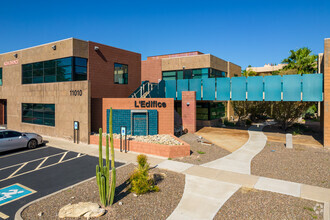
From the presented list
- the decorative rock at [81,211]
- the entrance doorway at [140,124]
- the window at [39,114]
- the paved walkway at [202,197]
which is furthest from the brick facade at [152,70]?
the decorative rock at [81,211]

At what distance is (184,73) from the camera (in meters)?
31.6

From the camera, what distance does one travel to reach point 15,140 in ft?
55.8

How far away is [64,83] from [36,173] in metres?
10.8

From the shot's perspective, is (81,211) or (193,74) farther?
(193,74)

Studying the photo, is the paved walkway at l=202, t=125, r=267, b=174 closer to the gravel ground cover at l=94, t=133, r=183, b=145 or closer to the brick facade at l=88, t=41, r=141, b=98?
the gravel ground cover at l=94, t=133, r=183, b=145

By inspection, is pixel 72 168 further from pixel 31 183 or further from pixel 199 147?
pixel 199 147

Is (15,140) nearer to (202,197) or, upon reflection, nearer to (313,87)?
(202,197)

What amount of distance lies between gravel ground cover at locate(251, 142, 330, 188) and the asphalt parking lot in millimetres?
8730

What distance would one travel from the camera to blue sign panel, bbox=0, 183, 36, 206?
9.27 meters

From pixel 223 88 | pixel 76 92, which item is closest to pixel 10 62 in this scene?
pixel 76 92

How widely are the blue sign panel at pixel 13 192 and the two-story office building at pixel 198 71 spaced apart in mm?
21742

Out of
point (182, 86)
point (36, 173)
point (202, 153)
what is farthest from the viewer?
point (182, 86)

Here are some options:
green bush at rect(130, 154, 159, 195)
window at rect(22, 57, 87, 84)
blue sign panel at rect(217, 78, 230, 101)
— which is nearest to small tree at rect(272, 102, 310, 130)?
blue sign panel at rect(217, 78, 230, 101)

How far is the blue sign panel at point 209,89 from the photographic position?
23688 mm
